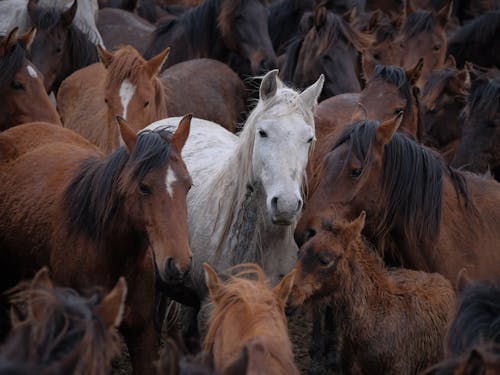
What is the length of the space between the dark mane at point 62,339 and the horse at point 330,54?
5109mm

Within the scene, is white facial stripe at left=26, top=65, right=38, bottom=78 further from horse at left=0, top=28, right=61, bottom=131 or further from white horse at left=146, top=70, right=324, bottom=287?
white horse at left=146, top=70, right=324, bottom=287

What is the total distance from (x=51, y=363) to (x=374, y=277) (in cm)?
210

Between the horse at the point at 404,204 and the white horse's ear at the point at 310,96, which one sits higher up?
the white horse's ear at the point at 310,96

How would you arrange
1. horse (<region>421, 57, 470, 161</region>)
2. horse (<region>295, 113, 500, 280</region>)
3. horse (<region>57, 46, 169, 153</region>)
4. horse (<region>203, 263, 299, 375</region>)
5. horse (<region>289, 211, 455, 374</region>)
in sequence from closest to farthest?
horse (<region>203, 263, 299, 375</region>), horse (<region>289, 211, 455, 374</region>), horse (<region>295, 113, 500, 280</region>), horse (<region>57, 46, 169, 153</region>), horse (<region>421, 57, 470, 161</region>)

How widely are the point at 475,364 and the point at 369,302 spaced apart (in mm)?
1623

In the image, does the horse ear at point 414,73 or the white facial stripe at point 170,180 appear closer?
the white facial stripe at point 170,180

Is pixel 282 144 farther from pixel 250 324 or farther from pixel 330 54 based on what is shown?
pixel 330 54

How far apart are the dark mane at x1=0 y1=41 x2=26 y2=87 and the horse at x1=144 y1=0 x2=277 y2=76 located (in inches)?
96.0

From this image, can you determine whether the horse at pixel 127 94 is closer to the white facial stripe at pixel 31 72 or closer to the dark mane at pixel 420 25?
the white facial stripe at pixel 31 72

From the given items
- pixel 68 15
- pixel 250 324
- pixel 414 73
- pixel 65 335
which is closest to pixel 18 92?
pixel 68 15

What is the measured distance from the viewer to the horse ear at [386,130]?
14.1 ft

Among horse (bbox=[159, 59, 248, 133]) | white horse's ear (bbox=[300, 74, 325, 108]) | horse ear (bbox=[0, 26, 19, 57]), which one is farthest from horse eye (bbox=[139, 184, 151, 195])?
horse (bbox=[159, 59, 248, 133])

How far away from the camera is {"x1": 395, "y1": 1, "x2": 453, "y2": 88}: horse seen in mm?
8367

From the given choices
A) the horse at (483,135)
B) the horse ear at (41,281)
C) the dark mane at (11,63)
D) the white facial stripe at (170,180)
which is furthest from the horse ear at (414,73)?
the horse ear at (41,281)
